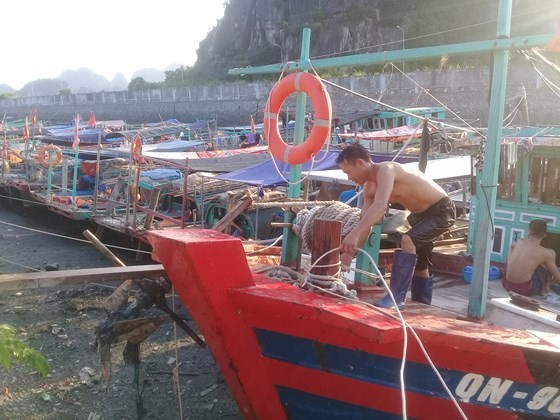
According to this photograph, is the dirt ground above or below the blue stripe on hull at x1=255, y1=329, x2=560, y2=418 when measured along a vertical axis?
below

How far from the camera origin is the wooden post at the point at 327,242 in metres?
3.51

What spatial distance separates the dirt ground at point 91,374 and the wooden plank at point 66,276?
0.65 meters

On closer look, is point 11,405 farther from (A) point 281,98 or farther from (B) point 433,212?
(B) point 433,212

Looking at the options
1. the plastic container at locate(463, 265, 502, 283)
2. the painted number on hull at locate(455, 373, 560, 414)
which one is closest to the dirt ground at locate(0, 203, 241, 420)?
the painted number on hull at locate(455, 373, 560, 414)

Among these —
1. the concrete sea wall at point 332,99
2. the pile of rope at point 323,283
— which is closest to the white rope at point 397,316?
the pile of rope at point 323,283

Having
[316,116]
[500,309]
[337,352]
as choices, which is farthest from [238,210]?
[500,309]

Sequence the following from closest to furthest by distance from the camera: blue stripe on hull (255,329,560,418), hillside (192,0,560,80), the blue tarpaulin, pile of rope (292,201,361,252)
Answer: blue stripe on hull (255,329,560,418)
pile of rope (292,201,361,252)
the blue tarpaulin
hillside (192,0,560,80)

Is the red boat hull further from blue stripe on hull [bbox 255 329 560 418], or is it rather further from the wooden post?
the wooden post

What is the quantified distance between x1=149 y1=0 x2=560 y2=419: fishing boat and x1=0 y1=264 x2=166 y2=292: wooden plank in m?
0.42

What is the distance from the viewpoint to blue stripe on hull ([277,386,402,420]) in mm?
3474

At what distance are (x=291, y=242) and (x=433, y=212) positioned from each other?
121 cm

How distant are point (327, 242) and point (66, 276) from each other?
1.74 metres

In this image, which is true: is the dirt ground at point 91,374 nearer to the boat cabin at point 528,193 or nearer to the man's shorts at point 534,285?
the man's shorts at point 534,285

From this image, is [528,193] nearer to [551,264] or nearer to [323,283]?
[551,264]
